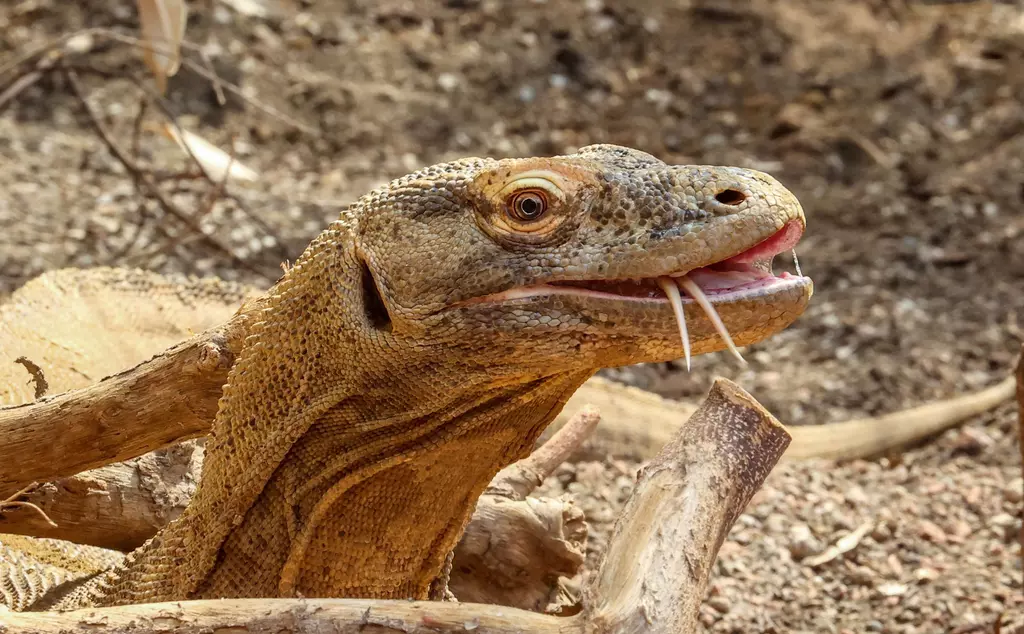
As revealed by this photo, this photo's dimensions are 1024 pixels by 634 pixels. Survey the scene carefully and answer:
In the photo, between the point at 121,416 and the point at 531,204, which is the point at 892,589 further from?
the point at 121,416

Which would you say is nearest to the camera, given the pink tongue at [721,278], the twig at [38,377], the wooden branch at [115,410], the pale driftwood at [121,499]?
the pink tongue at [721,278]

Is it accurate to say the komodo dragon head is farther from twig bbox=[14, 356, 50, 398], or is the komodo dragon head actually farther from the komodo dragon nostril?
twig bbox=[14, 356, 50, 398]

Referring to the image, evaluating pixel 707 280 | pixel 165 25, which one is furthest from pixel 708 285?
pixel 165 25

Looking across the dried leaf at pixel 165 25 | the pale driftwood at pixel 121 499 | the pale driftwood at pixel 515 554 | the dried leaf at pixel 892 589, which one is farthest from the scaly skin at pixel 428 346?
the dried leaf at pixel 892 589

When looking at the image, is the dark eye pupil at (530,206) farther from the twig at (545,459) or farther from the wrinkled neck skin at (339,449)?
the twig at (545,459)

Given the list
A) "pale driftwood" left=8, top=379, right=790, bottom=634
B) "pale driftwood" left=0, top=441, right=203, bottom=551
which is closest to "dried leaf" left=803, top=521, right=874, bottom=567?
"pale driftwood" left=0, top=441, right=203, bottom=551

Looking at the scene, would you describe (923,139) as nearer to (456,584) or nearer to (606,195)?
(456,584)

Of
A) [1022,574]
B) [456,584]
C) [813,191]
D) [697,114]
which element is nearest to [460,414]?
[456,584]
